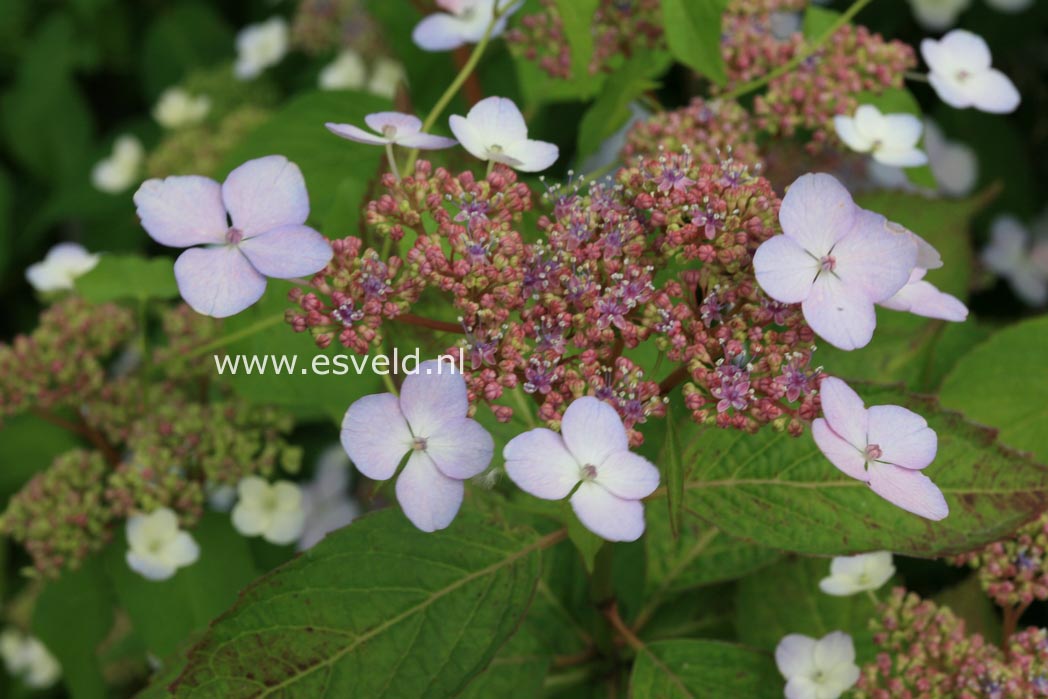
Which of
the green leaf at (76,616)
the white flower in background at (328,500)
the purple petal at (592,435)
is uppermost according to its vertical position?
the purple petal at (592,435)

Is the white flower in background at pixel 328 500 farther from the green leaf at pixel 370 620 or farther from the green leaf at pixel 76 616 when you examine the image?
the green leaf at pixel 370 620

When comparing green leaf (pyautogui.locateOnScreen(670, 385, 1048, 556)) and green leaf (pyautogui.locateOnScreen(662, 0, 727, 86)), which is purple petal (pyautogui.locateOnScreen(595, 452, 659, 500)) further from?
green leaf (pyautogui.locateOnScreen(662, 0, 727, 86))

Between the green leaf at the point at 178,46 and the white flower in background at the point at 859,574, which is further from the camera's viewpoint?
the green leaf at the point at 178,46

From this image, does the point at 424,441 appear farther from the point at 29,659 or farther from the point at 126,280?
the point at 29,659

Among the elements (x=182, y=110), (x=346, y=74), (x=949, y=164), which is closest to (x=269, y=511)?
(x=346, y=74)

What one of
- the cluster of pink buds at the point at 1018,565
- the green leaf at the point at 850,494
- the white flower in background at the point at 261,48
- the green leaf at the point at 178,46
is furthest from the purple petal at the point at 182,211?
the green leaf at the point at 178,46

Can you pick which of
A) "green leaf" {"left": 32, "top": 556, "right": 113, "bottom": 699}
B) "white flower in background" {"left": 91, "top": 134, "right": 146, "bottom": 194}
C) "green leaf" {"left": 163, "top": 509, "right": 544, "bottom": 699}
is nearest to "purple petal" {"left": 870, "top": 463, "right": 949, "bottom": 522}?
"green leaf" {"left": 163, "top": 509, "right": 544, "bottom": 699}
